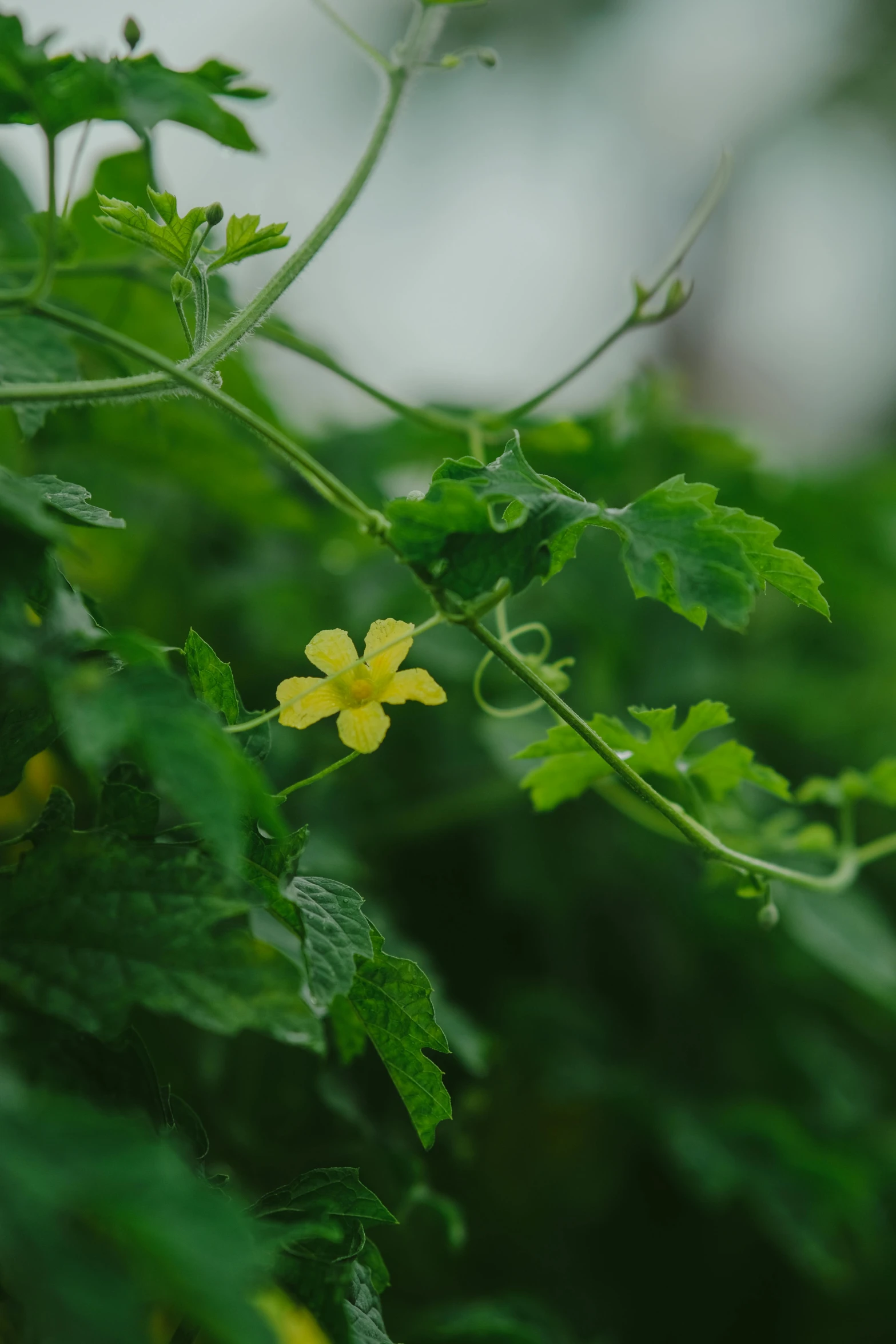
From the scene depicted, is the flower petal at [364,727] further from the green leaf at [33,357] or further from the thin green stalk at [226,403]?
the green leaf at [33,357]

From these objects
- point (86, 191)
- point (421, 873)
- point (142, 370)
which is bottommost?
point (421, 873)

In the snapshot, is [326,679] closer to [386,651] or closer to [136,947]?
[386,651]

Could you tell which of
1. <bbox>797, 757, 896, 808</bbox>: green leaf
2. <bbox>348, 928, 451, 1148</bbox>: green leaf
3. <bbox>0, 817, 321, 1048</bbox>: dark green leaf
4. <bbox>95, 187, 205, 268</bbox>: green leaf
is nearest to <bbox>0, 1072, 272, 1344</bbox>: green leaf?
<bbox>0, 817, 321, 1048</bbox>: dark green leaf

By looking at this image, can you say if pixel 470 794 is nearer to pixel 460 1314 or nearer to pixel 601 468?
pixel 601 468

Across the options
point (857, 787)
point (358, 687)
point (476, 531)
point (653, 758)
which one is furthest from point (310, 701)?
point (857, 787)

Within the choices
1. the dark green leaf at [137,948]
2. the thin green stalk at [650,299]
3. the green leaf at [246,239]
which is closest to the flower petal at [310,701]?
the dark green leaf at [137,948]

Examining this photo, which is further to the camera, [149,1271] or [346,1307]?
[346,1307]

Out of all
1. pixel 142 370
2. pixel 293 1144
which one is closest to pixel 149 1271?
pixel 293 1144
